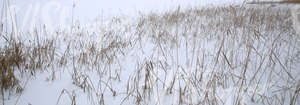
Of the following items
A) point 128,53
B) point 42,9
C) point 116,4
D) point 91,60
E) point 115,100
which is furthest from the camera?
point 116,4

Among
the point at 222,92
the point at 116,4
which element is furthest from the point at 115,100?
the point at 116,4

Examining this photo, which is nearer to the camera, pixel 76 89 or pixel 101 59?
pixel 76 89

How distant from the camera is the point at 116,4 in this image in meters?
7.49

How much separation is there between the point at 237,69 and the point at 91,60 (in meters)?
1.34

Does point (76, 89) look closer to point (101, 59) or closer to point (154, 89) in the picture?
point (101, 59)

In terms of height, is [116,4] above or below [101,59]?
above

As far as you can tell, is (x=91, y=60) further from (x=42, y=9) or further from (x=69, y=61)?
(x=42, y=9)

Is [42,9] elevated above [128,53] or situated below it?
above

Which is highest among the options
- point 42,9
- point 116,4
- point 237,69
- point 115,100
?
point 116,4

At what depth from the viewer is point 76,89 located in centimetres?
89

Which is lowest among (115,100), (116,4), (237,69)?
(115,100)

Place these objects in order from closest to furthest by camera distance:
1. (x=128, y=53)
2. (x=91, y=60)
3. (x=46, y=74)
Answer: (x=46, y=74)
(x=91, y=60)
(x=128, y=53)

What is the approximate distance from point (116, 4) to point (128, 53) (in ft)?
22.3

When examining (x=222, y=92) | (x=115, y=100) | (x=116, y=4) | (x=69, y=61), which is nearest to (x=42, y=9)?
(x=116, y=4)
